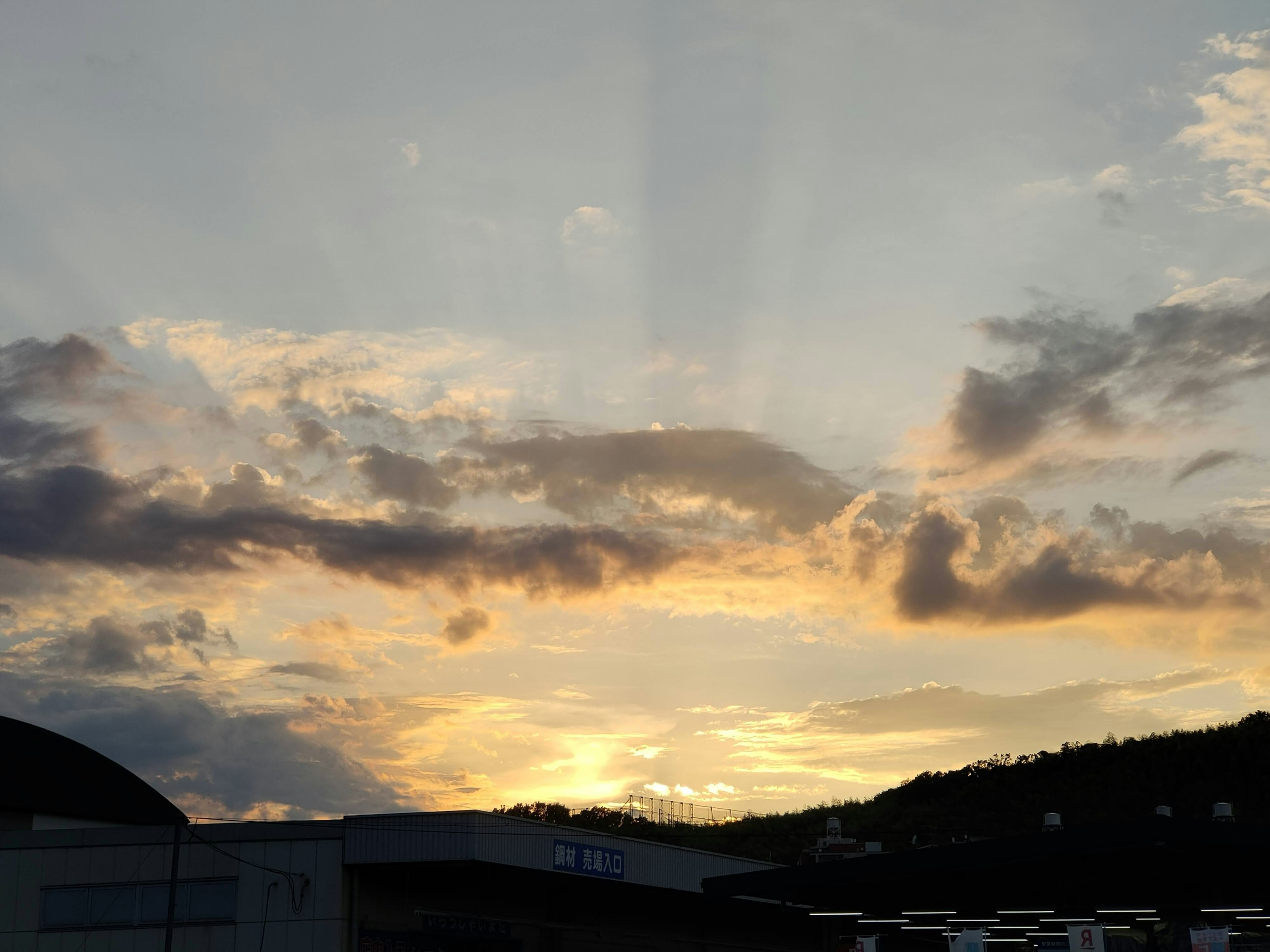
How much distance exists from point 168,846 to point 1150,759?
117 m

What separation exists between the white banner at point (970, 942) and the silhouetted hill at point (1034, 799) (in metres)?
88.7

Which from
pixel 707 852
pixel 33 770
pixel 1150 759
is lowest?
pixel 707 852

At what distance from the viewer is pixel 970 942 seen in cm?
3303

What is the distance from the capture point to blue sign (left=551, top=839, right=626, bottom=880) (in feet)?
144

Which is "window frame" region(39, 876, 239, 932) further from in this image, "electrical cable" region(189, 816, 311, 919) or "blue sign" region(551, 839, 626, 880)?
"blue sign" region(551, 839, 626, 880)

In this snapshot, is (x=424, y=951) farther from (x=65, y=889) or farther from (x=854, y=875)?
(x=854, y=875)

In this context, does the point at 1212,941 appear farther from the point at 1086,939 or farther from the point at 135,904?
the point at 135,904

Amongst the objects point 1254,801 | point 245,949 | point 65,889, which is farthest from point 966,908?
point 1254,801

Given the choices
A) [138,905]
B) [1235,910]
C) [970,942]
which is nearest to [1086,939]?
[970,942]

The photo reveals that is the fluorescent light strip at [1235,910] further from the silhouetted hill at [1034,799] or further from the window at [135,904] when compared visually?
the silhouetted hill at [1034,799]

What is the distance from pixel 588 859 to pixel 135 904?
49.3ft

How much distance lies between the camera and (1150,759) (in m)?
134

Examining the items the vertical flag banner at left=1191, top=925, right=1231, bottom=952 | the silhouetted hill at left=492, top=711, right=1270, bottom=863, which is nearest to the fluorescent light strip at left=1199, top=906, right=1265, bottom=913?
the vertical flag banner at left=1191, top=925, right=1231, bottom=952

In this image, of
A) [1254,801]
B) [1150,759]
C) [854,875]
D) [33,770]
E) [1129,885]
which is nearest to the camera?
[854,875]
